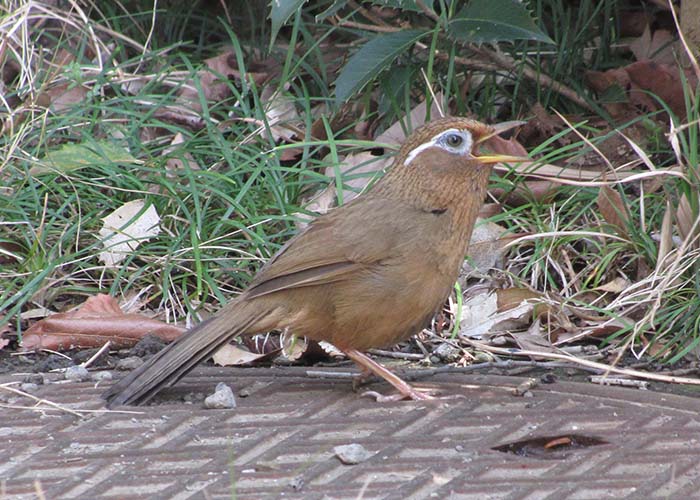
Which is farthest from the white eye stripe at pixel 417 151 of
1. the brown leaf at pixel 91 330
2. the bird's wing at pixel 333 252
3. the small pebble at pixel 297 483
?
the small pebble at pixel 297 483

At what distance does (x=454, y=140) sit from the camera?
4.32m

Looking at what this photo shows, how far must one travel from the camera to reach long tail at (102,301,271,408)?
3.99 metres

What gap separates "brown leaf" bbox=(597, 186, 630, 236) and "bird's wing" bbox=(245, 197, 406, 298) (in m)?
1.06

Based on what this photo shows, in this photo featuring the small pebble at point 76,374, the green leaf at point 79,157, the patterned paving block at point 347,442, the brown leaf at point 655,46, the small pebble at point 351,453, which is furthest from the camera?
the brown leaf at point 655,46

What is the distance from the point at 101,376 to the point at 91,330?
414 millimetres

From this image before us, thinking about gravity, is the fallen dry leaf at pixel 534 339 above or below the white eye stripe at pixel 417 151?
below

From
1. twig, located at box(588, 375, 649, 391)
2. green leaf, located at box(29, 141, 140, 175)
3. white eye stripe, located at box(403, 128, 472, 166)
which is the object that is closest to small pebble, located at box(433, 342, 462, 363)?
twig, located at box(588, 375, 649, 391)

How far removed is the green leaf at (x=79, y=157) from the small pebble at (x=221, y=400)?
1860 mm

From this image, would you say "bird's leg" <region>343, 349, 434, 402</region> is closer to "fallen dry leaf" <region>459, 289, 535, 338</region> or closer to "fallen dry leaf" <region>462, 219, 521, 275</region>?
"fallen dry leaf" <region>459, 289, 535, 338</region>

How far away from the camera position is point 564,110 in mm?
→ 6086

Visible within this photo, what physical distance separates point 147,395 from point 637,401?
1598 mm

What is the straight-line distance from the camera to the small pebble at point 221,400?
13.0 ft

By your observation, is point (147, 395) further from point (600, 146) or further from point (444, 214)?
point (600, 146)

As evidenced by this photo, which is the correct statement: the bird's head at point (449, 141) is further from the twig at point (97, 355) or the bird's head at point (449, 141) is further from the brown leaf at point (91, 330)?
the twig at point (97, 355)
